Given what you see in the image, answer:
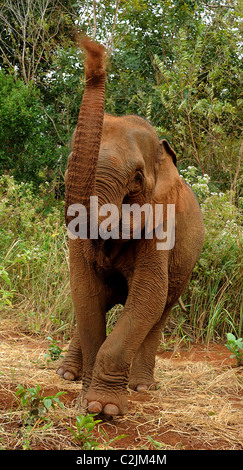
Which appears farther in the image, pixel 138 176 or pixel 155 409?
pixel 155 409

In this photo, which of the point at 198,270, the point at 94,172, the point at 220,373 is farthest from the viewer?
the point at 198,270

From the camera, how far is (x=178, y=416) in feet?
14.9

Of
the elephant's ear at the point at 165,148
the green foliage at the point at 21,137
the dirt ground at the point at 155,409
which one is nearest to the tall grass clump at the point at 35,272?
the dirt ground at the point at 155,409

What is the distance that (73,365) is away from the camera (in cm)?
561

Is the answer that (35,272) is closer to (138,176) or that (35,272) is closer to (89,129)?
(138,176)

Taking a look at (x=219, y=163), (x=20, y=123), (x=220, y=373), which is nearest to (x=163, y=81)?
(x=219, y=163)

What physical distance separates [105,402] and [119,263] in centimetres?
104

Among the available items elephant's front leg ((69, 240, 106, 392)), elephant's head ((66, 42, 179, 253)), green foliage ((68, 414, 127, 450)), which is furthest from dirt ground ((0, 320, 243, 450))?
elephant's head ((66, 42, 179, 253))

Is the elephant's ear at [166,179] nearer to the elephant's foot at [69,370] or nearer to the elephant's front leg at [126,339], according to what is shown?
the elephant's front leg at [126,339]

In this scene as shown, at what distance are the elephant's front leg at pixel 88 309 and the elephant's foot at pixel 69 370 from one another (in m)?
0.86

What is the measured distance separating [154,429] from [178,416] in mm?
429

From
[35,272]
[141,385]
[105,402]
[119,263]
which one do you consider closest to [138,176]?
[119,263]

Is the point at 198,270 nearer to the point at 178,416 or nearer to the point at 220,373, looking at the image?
the point at 220,373

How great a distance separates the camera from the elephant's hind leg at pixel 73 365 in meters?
5.57
